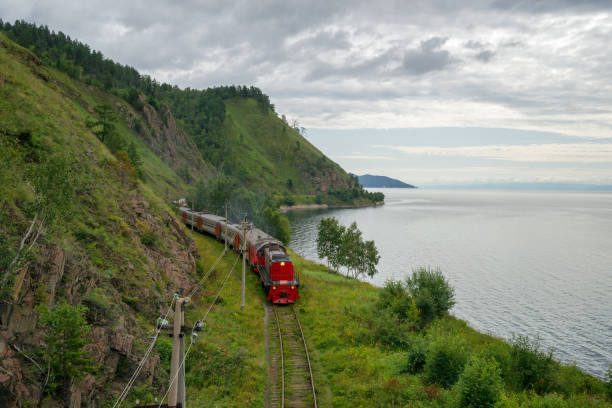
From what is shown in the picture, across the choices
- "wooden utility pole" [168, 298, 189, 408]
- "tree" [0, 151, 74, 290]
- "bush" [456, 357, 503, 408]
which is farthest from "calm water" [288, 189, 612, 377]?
"tree" [0, 151, 74, 290]

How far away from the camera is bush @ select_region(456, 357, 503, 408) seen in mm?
16234

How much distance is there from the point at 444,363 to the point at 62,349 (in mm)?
19416

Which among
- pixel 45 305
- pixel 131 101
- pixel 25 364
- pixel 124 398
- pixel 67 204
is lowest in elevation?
pixel 124 398

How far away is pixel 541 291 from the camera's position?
61.1m

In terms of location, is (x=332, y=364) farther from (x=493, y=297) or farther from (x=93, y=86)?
(x=93, y=86)

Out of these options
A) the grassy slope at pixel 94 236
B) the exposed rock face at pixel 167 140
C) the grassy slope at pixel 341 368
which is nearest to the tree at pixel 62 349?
the grassy slope at pixel 94 236

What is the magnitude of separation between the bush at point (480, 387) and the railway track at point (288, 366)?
24.6 feet

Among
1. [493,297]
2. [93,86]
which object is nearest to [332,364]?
[493,297]

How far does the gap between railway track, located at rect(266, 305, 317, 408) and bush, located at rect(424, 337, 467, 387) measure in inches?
282

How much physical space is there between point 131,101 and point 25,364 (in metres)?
145

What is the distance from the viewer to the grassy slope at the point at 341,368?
18672 mm

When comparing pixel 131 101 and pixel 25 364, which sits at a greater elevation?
pixel 131 101

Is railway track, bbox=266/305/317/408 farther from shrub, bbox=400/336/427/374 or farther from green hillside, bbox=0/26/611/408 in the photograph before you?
shrub, bbox=400/336/427/374

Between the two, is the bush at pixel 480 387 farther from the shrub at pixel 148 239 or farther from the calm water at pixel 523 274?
the calm water at pixel 523 274
